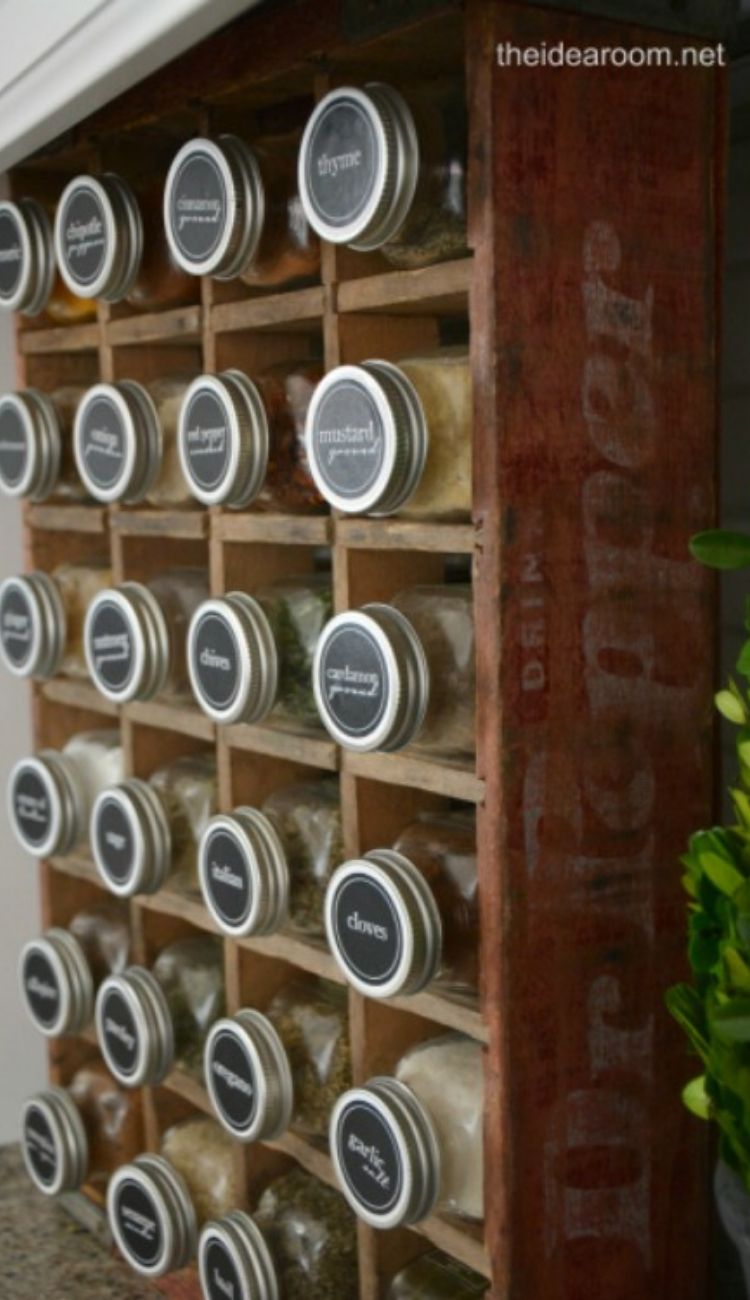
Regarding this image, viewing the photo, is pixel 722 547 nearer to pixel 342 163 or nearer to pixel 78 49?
pixel 342 163

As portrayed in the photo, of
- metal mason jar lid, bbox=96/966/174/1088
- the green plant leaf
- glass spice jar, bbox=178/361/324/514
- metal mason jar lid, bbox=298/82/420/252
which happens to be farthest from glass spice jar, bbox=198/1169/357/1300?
metal mason jar lid, bbox=298/82/420/252

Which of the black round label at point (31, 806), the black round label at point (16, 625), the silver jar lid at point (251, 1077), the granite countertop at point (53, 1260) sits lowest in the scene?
the granite countertop at point (53, 1260)

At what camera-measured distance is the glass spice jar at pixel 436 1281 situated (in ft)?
4.83

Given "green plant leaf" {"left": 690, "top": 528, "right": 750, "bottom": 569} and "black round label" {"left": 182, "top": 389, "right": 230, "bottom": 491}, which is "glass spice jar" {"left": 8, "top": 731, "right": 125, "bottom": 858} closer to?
"black round label" {"left": 182, "top": 389, "right": 230, "bottom": 491}

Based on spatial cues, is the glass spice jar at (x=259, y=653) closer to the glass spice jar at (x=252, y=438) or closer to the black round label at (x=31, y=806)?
Answer: the glass spice jar at (x=252, y=438)

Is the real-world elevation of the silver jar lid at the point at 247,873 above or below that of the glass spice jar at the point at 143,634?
below

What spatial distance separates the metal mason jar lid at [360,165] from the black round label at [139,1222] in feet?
3.40

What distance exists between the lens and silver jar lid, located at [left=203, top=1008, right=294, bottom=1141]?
→ 161 cm

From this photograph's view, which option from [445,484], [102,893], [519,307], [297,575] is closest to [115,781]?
[102,893]

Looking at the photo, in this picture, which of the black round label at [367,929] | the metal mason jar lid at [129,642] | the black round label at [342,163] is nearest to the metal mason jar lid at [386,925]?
the black round label at [367,929]

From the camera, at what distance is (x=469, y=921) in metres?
1.43

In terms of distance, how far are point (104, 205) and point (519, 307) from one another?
0.62 m

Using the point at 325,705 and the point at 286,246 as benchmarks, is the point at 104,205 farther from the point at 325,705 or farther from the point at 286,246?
the point at 325,705

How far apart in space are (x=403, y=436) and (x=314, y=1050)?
62 centimetres
